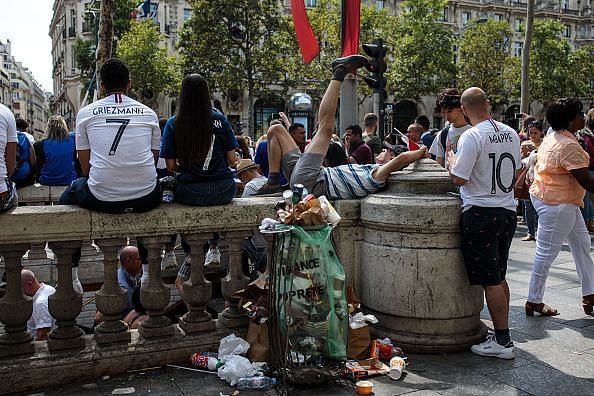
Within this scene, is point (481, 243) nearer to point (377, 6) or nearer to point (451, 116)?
Answer: point (451, 116)

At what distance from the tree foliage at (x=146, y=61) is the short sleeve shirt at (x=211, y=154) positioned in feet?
126

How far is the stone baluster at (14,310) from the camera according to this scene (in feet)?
12.2

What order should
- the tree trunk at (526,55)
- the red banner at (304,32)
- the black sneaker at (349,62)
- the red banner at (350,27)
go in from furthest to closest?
the tree trunk at (526,55)
the red banner at (350,27)
the red banner at (304,32)
the black sneaker at (349,62)

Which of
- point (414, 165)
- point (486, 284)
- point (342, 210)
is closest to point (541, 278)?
point (486, 284)

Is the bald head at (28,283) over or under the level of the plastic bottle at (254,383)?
over

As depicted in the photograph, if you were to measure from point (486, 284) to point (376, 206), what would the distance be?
1.00 metres

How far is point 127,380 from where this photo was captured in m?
3.87

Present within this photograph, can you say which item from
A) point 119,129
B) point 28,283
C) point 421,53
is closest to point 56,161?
point 28,283

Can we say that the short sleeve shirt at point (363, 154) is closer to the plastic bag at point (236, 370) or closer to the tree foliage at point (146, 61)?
the plastic bag at point (236, 370)

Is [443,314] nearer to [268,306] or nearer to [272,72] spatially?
[268,306]

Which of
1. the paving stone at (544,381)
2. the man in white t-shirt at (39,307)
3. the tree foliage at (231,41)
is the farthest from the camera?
the tree foliage at (231,41)

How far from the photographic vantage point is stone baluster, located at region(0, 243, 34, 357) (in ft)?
12.2

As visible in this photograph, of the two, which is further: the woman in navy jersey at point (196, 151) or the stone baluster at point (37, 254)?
the stone baluster at point (37, 254)

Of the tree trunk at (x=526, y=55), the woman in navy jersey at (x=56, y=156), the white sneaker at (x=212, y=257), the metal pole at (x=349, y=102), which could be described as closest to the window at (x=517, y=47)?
the tree trunk at (x=526, y=55)
